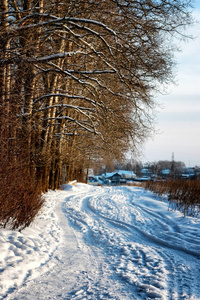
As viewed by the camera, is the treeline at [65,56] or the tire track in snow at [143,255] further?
the treeline at [65,56]

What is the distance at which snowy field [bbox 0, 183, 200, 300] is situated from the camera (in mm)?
3844

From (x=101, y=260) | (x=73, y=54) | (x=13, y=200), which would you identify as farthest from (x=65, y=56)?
(x=101, y=260)

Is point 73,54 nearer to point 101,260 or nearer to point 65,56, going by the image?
point 65,56

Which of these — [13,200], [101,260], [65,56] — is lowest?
[101,260]

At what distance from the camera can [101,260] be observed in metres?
5.27

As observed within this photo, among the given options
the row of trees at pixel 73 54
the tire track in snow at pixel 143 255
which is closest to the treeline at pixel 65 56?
the row of trees at pixel 73 54

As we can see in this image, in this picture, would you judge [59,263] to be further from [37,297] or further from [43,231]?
[43,231]

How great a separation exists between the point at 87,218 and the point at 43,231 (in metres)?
2.50

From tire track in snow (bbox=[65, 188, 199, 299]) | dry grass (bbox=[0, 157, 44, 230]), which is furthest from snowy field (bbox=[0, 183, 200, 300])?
dry grass (bbox=[0, 157, 44, 230])

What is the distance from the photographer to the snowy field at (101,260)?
12.6 feet

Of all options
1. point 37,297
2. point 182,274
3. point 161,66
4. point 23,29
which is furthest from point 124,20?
point 37,297

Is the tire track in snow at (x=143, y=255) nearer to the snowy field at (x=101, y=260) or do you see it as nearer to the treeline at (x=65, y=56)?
the snowy field at (x=101, y=260)

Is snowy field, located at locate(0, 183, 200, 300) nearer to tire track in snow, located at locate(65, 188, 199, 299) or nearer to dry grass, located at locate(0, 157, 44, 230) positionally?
tire track in snow, located at locate(65, 188, 199, 299)

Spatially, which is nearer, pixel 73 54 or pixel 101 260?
pixel 101 260
